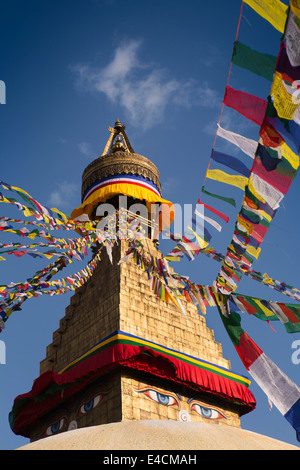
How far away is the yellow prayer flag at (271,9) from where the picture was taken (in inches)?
205

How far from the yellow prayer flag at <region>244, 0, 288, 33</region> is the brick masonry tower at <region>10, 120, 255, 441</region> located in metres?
6.57

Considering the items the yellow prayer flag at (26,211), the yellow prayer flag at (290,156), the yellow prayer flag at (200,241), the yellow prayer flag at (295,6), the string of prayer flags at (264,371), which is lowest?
the string of prayer flags at (264,371)

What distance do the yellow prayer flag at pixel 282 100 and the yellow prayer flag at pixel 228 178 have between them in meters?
1.30

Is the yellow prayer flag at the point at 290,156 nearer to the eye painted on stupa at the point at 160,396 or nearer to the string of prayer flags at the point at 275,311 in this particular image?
the string of prayer flags at the point at 275,311

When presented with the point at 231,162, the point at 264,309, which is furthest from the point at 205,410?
the point at 231,162

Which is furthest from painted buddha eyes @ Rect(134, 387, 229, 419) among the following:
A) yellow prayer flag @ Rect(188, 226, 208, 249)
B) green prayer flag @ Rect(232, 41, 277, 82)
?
green prayer flag @ Rect(232, 41, 277, 82)

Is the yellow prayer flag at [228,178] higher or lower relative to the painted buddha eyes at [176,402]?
higher

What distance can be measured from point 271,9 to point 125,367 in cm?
694

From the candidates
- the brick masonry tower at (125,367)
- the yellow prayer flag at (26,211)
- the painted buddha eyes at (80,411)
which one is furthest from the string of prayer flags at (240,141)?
the painted buddha eyes at (80,411)

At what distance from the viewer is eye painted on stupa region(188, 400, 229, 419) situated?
1048 cm

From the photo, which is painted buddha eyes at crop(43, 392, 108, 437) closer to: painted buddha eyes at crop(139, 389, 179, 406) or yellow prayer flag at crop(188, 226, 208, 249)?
painted buddha eyes at crop(139, 389, 179, 406)
